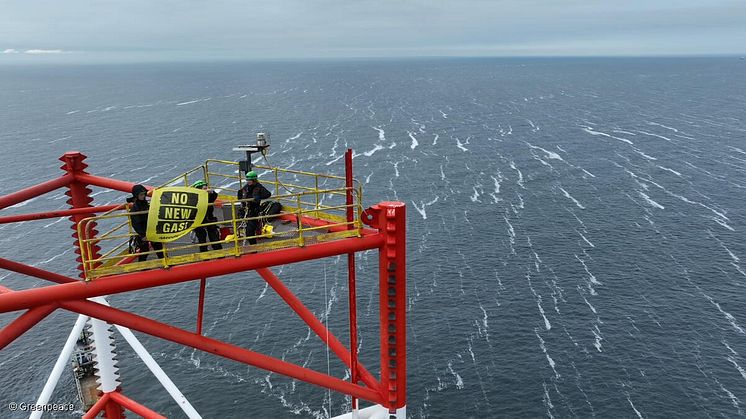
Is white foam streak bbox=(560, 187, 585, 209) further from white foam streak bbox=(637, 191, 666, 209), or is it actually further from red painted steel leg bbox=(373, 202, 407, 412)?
red painted steel leg bbox=(373, 202, 407, 412)

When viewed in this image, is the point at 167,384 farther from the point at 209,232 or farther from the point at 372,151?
the point at 372,151

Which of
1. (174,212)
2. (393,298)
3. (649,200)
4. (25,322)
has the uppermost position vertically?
(174,212)

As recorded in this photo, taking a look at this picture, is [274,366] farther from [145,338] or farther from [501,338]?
[145,338]

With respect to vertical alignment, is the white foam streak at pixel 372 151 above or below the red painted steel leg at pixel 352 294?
below

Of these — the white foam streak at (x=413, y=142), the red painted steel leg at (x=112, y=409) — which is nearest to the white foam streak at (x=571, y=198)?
the white foam streak at (x=413, y=142)

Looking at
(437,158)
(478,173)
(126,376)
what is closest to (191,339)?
(126,376)

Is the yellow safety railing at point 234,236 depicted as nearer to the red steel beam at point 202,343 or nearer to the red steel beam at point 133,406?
the red steel beam at point 202,343

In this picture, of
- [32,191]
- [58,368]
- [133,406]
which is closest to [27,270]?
[32,191]
